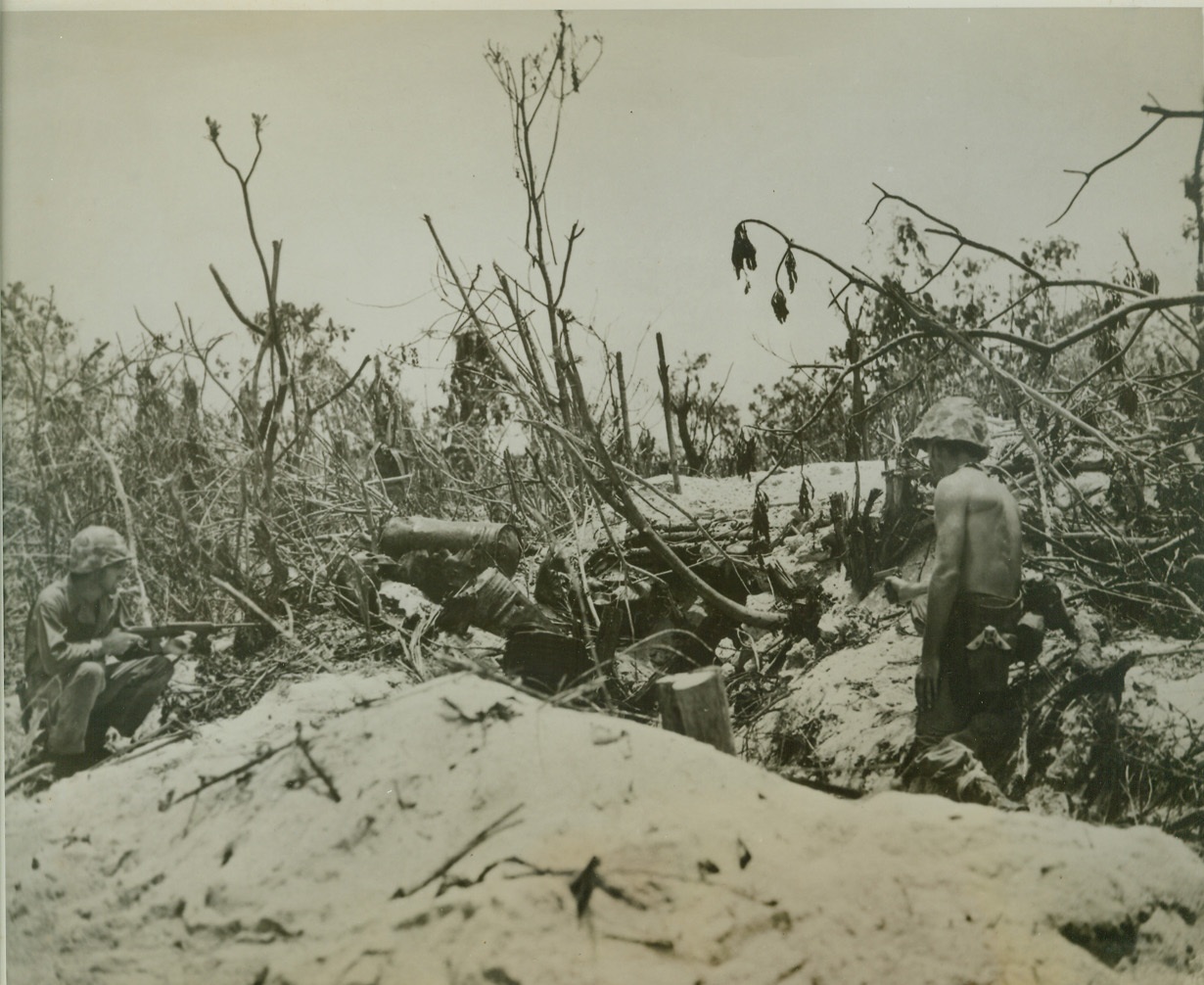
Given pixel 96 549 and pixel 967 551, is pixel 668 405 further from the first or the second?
pixel 96 549

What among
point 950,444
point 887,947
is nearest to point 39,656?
point 887,947

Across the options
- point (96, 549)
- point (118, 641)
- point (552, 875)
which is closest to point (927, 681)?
point (552, 875)

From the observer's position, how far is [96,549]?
3875 mm

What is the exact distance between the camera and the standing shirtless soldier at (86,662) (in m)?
3.70

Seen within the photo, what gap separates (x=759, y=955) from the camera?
8.68ft

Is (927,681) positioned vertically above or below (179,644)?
below

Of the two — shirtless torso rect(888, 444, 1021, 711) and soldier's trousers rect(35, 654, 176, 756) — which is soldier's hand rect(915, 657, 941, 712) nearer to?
shirtless torso rect(888, 444, 1021, 711)

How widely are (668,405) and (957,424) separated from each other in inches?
61.5

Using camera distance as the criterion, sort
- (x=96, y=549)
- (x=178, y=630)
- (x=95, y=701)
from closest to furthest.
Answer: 1. (x=95, y=701)
2. (x=96, y=549)
3. (x=178, y=630)

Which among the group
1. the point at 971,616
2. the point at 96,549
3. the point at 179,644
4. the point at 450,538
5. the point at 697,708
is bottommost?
the point at 697,708

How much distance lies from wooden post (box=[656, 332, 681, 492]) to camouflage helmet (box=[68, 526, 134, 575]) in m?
2.73

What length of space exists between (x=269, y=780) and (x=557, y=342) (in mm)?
2475

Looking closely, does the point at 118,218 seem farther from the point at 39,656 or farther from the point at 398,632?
the point at 398,632

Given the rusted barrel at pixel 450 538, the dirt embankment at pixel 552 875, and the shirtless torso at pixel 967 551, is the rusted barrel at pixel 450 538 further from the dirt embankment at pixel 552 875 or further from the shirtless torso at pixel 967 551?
the shirtless torso at pixel 967 551
